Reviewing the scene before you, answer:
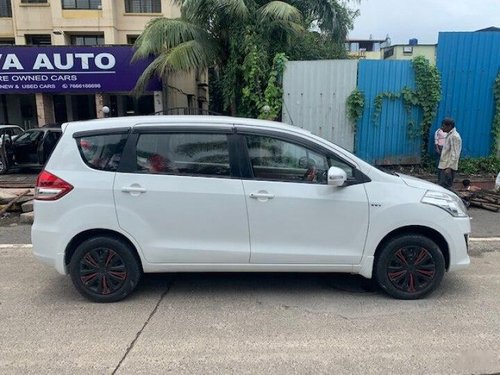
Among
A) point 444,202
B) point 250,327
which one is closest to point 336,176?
point 444,202

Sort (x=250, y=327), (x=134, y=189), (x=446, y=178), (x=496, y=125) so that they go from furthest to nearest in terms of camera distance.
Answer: (x=496, y=125)
(x=446, y=178)
(x=134, y=189)
(x=250, y=327)

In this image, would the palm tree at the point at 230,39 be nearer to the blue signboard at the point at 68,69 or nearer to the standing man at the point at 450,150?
the blue signboard at the point at 68,69

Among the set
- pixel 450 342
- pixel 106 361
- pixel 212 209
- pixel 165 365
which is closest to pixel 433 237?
pixel 450 342

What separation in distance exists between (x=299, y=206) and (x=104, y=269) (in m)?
1.92

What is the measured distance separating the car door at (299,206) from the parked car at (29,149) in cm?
1042

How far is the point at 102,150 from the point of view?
13.6ft

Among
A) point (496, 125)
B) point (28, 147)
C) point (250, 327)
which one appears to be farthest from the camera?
point (28, 147)

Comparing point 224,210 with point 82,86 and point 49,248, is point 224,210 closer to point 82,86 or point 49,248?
point 49,248

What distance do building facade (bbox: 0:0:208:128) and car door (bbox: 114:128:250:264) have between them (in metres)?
9.30

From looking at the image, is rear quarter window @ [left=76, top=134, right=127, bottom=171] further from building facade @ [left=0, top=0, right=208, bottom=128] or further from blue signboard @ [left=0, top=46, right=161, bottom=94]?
blue signboard @ [left=0, top=46, right=161, bottom=94]

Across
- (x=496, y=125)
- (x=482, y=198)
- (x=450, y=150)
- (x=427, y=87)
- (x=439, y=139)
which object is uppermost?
(x=427, y=87)

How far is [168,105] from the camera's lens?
656 inches

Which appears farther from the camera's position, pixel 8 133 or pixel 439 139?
pixel 8 133

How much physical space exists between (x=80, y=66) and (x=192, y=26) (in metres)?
6.12
